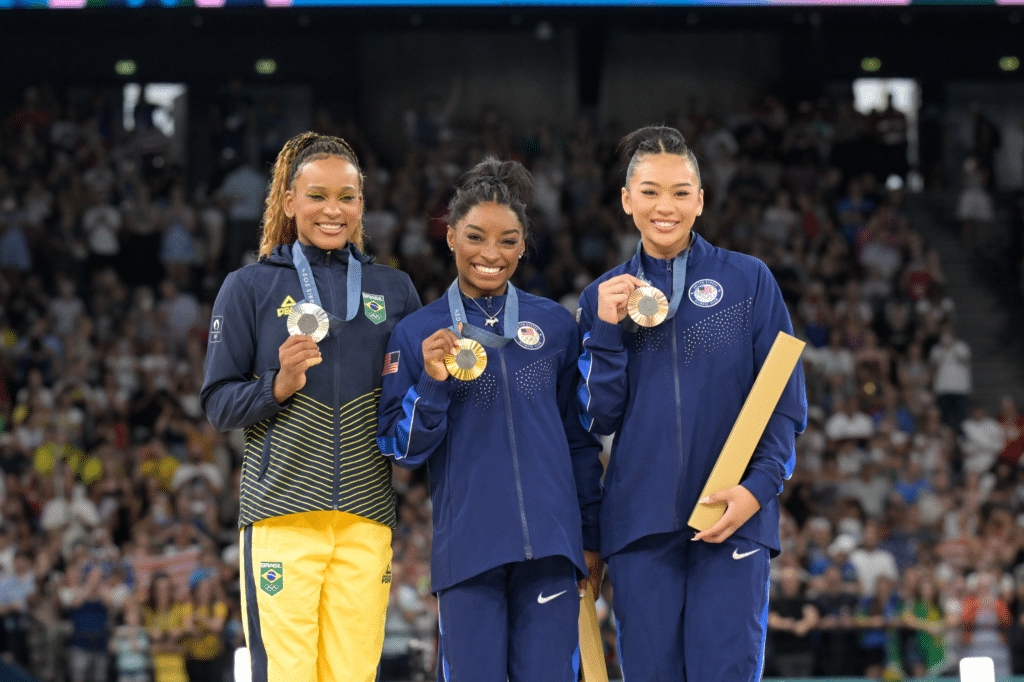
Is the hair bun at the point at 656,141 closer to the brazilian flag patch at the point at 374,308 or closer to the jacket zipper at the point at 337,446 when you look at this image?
the brazilian flag patch at the point at 374,308

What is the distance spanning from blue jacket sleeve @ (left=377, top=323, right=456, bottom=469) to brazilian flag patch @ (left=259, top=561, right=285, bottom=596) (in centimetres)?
47

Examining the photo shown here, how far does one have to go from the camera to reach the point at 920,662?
Answer: 768 cm

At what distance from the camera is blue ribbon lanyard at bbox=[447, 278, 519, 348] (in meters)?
3.53

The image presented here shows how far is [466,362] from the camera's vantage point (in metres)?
3.35

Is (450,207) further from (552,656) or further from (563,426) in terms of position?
(552,656)

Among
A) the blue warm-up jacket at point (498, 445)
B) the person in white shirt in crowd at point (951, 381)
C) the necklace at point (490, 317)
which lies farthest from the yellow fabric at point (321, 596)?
the person in white shirt in crowd at point (951, 381)

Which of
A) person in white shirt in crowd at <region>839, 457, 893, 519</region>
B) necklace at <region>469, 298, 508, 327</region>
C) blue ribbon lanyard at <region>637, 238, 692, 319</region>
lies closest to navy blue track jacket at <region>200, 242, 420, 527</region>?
necklace at <region>469, 298, 508, 327</region>

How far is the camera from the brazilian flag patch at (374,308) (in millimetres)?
3701

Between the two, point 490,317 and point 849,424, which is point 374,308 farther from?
point 849,424

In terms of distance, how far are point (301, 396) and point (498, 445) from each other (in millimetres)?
633

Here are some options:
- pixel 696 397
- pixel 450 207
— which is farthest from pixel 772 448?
pixel 450 207

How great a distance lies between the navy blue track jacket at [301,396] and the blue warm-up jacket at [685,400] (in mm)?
688

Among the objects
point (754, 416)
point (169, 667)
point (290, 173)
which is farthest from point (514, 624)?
point (169, 667)

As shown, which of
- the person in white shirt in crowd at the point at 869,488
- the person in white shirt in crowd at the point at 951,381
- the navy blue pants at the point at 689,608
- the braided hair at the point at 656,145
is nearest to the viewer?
the navy blue pants at the point at 689,608
